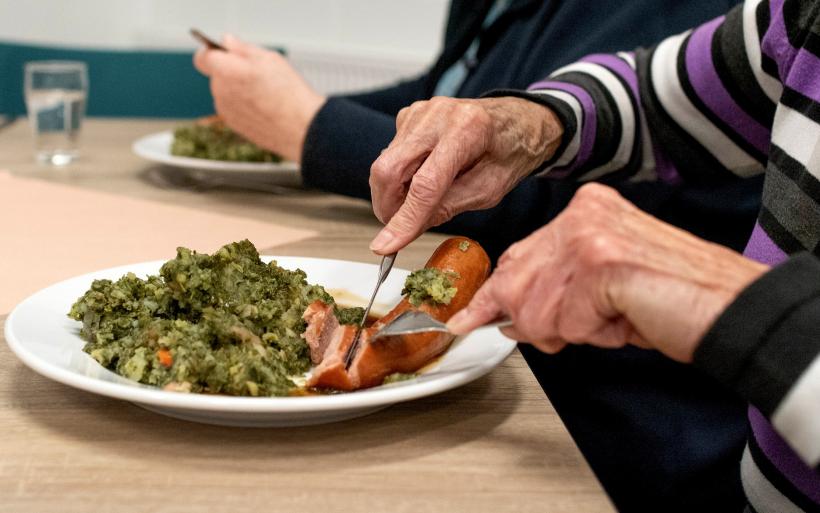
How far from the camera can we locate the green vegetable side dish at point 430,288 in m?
0.91

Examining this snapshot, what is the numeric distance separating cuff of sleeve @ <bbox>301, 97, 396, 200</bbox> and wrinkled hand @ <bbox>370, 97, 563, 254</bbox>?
308 mm

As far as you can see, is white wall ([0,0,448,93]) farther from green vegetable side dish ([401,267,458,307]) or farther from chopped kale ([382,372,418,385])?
chopped kale ([382,372,418,385])

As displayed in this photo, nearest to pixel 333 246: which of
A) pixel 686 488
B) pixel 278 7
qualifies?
pixel 686 488

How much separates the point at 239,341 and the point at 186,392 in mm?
85

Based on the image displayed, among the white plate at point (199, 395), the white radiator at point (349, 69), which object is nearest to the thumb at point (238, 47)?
the white plate at point (199, 395)

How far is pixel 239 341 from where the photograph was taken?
32.4 inches

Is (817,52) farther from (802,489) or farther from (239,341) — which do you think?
(239,341)

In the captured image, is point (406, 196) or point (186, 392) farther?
point (406, 196)

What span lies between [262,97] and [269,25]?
2.85 m

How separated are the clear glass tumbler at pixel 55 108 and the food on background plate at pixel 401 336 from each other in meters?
1.19

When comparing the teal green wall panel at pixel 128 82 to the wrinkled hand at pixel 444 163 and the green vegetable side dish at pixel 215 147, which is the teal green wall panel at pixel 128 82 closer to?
the green vegetable side dish at pixel 215 147

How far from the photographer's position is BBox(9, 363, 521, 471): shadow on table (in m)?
0.73

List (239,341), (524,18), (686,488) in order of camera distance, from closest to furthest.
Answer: (239,341)
(686,488)
(524,18)

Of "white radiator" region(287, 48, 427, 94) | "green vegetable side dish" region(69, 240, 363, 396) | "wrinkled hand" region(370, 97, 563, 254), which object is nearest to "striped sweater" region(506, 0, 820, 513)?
"wrinkled hand" region(370, 97, 563, 254)
